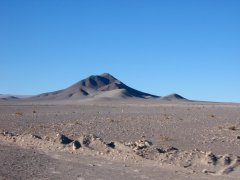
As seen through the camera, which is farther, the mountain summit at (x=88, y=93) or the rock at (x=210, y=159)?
the mountain summit at (x=88, y=93)

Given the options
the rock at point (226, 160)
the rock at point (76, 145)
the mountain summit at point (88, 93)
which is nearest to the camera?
the rock at point (226, 160)

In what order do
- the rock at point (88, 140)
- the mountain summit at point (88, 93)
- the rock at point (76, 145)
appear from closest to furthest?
the rock at point (76, 145) < the rock at point (88, 140) < the mountain summit at point (88, 93)

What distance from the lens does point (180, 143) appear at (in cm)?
2666

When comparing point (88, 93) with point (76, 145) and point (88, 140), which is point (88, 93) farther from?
point (76, 145)

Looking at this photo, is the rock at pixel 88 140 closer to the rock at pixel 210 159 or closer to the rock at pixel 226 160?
the rock at pixel 210 159

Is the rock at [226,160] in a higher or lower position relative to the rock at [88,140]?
lower

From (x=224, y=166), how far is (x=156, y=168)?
7.45ft


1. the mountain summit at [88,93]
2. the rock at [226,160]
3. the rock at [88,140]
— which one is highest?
the mountain summit at [88,93]

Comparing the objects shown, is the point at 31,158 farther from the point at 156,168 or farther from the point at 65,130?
the point at 65,130

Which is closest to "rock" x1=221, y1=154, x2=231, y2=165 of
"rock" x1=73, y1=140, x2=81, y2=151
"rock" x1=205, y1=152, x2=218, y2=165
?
"rock" x1=205, y1=152, x2=218, y2=165

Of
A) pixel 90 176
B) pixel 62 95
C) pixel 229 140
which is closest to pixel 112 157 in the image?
pixel 90 176

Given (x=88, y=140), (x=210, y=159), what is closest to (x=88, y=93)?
(x=88, y=140)

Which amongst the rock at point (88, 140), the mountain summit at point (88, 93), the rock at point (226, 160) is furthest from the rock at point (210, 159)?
the mountain summit at point (88, 93)

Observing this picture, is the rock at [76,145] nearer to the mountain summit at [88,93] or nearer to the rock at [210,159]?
the rock at [210,159]
